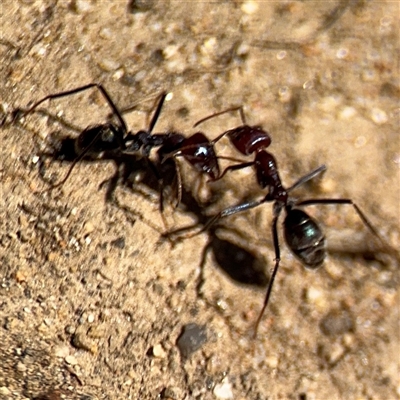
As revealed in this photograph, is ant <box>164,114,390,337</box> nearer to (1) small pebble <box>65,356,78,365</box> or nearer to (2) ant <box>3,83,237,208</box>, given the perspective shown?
(2) ant <box>3,83,237,208</box>

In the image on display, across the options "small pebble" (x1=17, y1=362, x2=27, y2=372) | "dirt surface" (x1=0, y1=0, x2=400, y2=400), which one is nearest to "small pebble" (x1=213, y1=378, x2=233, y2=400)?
"dirt surface" (x1=0, y1=0, x2=400, y2=400)

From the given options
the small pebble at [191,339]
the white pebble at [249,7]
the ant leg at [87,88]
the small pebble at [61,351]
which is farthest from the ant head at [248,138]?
the small pebble at [61,351]

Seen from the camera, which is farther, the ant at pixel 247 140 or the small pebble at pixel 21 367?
the ant at pixel 247 140

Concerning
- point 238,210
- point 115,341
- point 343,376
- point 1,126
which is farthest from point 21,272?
point 343,376

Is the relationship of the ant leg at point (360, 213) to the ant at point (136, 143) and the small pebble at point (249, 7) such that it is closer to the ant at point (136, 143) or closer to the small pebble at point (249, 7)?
the ant at point (136, 143)

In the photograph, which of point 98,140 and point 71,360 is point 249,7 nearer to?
point 98,140

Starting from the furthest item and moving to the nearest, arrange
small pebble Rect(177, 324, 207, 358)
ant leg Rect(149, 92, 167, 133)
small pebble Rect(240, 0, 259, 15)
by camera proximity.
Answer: small pebble Rect(240, 0, 259, 15)
ant leg Rect(149, 92, 167, 133)
small pebble Rect(177, 324, 207, 358)

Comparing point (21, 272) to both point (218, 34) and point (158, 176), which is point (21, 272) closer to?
point (158, 176)
